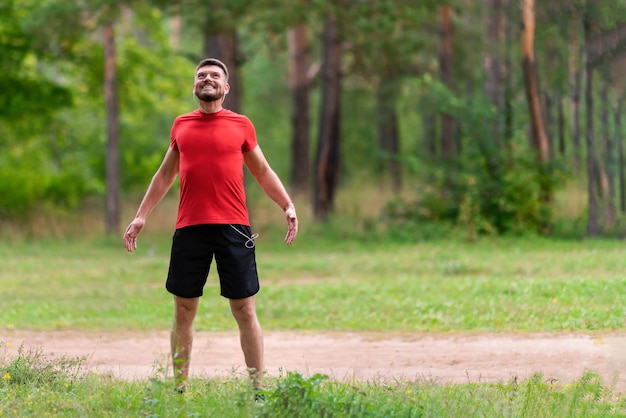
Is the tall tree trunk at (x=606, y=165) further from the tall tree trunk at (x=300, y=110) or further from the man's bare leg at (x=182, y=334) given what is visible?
the man's bare leg at (x=182, y=334)

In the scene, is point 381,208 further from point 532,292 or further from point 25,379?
point 25,379

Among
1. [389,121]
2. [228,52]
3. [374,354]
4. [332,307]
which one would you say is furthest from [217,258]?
[389,121]

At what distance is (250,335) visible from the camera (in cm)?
695

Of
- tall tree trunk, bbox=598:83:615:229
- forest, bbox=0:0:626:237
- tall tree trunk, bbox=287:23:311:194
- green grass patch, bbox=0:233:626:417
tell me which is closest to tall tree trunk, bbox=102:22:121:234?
forest, bbox=0:0:626:237

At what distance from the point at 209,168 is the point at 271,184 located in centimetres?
59

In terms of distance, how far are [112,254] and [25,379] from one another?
14107 mm

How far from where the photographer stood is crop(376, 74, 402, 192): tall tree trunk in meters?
31.8

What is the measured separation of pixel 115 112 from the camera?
24.7 metres

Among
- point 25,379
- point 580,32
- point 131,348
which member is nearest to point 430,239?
point 580,32

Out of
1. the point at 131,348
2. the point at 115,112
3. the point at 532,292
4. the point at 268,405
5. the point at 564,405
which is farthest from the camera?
the point at 115,112

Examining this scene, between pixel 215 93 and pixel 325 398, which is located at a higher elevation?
pixel 215 93

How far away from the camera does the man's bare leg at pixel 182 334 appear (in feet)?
22.7

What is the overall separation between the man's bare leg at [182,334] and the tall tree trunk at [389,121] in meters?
24.4

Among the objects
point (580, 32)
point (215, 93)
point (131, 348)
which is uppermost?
point (580, 32)
